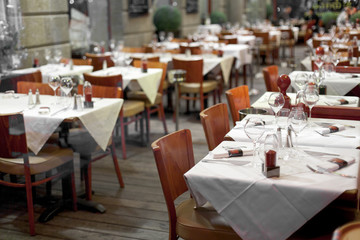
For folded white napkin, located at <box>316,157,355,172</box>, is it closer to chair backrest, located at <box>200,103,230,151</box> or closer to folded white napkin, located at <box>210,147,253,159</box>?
folded white napkin, located at <box>210,147,253,159</box>

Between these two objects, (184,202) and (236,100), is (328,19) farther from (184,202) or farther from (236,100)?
(184,202)

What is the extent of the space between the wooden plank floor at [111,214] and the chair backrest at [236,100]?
0.96 metres

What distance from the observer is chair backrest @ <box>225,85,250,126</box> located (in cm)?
393

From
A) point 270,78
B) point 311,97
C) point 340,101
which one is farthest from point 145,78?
point 311,97

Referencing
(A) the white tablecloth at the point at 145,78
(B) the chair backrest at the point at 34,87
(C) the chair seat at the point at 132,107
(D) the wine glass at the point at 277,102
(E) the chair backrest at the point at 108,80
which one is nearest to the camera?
(D) the wine glass at the point at 277,102

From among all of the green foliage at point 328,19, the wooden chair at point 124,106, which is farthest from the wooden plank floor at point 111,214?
the green foliage at point 328,19

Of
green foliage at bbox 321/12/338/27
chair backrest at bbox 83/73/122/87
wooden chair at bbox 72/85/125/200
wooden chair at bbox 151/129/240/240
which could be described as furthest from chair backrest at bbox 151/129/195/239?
green foliage at bbox 321/12/338/27

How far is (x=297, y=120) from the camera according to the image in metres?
2.95

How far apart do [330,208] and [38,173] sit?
214 cm

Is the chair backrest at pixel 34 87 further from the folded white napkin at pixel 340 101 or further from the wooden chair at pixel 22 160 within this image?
the folded white napkin at pixel 340 101

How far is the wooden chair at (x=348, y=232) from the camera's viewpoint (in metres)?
1.55

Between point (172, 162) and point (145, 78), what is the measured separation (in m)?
3.21

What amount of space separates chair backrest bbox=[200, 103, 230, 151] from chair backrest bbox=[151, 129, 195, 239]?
29 centimetres

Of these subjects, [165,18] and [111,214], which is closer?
[111,214]
